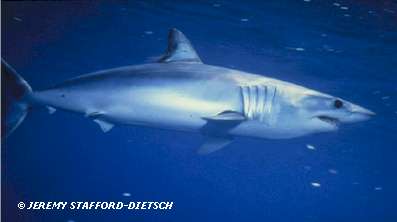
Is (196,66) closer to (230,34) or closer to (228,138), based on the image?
(228,138)

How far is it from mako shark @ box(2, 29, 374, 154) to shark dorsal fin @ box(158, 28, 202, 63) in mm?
303

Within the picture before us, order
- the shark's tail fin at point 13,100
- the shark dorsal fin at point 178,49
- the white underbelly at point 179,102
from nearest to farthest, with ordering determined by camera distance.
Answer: the white underbelly at point 179,102
the shark's tail fin at point 13,100
the shark dorsal fin at point 178,49

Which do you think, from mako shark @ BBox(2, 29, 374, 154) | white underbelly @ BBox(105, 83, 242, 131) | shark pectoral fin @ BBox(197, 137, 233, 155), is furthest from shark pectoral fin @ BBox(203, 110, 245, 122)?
shark pectoral fin @ BBox(197, 137, 233, 155)

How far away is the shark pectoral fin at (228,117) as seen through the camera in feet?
17.9

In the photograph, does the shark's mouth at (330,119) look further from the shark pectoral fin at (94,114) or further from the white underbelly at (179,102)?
the shark pectoral fin at (94,114)

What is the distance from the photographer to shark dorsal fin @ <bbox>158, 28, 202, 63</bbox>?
20.9 ft

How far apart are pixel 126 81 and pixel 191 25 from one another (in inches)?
356

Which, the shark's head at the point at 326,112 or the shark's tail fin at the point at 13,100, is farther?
the shark's tail fin at the point at 13,100

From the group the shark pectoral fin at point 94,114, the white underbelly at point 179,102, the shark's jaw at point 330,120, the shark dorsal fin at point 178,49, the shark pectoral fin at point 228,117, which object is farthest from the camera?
the shark dorsal fin at point 178,49

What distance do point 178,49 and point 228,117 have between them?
1.66 metres

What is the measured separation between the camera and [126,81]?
5.79 m

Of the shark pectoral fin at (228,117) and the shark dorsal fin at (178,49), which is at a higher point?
the shark dorsal fin at (178,49)

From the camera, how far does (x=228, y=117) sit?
5445 millimetres

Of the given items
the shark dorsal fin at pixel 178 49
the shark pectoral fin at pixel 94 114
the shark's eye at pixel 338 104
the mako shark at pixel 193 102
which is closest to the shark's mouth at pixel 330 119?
the mako shark at pixel 193 102
